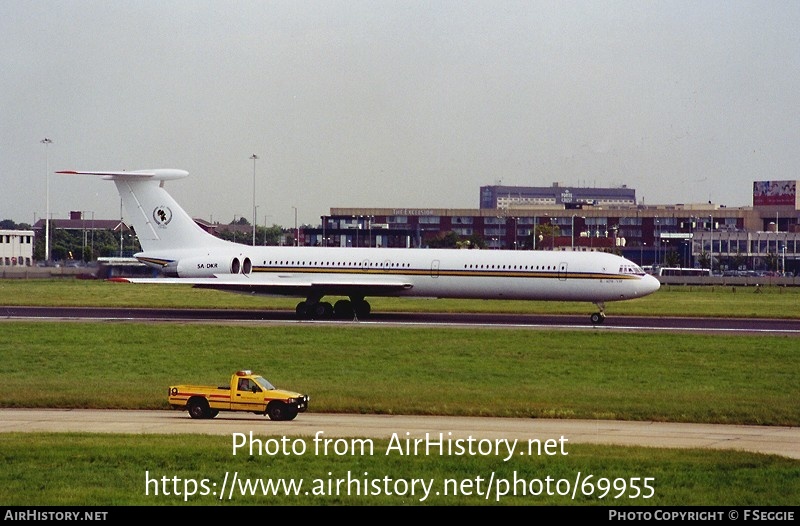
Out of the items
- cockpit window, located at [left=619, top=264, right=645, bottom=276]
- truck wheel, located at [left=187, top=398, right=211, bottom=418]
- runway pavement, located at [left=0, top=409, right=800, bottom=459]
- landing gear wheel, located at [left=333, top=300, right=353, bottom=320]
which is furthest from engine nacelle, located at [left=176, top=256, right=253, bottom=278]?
truck wheel, located at [left=187, top=398, right=211, bottom=418]

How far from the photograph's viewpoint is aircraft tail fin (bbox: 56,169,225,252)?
170 feet

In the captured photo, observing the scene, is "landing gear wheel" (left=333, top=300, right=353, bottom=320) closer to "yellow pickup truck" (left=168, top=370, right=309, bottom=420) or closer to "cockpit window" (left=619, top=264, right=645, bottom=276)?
"cockpit window" (left=619, top=264, right=645, bottom=276)

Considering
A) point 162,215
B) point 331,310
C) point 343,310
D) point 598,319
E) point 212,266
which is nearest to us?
point 598,319

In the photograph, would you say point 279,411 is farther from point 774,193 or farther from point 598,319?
point 774,193

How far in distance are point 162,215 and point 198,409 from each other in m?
32.7

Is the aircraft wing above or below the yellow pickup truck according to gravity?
above

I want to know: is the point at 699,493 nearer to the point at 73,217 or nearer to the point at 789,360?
the point at 789,360

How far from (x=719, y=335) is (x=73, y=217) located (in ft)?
503

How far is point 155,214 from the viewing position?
52.0 meters

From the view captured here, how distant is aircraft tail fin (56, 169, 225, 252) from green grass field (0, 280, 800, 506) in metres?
9.96

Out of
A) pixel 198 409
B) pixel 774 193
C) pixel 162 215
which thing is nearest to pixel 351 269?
pixel 162 215

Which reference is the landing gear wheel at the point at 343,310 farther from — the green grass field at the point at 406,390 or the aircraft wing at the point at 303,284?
the green grass field at the point at 406,390

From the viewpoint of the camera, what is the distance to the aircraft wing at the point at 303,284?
1869 inches

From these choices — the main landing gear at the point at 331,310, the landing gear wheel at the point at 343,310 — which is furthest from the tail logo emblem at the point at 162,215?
the landing gear wheel at the point at 343,310
